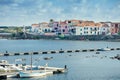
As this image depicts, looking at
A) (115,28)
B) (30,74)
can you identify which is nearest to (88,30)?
(115,28)

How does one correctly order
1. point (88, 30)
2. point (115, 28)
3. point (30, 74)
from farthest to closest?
1. point (115, 28)
2. point (88, 30)
3. point (30, 74)

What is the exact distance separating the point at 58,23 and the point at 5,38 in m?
39.5

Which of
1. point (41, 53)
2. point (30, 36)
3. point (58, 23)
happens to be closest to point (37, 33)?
point (30, 36)

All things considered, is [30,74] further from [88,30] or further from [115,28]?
[115,28]

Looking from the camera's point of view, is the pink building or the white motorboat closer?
the white motorboat

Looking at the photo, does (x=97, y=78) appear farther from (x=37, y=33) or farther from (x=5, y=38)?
(x=5, y=38)

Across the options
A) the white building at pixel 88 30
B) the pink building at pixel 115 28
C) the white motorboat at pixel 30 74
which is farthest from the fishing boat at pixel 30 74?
the pink building at pixel 115 28

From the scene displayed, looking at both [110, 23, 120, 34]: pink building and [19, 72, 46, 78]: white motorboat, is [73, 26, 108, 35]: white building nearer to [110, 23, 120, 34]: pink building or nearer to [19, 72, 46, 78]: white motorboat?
[110, 23, 120, 34]: pink building

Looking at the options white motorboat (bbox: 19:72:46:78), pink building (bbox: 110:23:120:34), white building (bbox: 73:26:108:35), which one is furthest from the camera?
pink building (bbox: 110:23:120:34)

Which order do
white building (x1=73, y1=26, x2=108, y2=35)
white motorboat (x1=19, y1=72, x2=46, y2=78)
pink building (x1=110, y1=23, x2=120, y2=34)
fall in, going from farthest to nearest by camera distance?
pink building (x1=110, y1=23, x2=120, y2=34), white building (x1=73, y1=26, x2=108, y2=35), white motorboat (x1=19, y1=72, x2=46, y2=78)

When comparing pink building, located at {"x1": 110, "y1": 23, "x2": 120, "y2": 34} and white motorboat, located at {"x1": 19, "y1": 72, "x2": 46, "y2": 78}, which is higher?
pink building, located at {"x1": 110, "y1": 23, "x2": 120, "y2": 34}

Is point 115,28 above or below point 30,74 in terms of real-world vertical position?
above

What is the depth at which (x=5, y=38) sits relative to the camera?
178375mm

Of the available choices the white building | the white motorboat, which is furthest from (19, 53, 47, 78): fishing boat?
the white building
